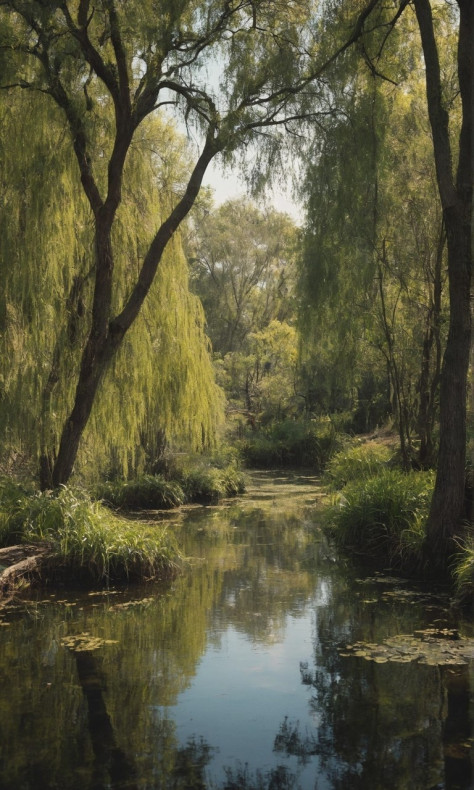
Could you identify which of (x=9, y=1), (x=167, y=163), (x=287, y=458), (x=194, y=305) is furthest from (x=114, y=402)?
(x=287, y=458)

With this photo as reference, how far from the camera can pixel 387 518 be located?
9695 millimetres

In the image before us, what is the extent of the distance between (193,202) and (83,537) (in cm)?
473

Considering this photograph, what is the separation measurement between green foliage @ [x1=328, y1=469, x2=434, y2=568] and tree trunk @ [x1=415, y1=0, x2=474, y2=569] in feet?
2.52

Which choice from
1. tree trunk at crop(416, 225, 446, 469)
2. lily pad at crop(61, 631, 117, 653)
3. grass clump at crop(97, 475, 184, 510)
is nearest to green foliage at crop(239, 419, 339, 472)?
grass clump at crop(97, 475, 184, 510)

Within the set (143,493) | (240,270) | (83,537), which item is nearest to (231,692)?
(83,537)

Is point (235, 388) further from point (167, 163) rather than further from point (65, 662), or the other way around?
point (65, 662)

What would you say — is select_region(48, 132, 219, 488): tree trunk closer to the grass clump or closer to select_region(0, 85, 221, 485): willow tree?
select_region(0, 85, 221, 485): willow tree

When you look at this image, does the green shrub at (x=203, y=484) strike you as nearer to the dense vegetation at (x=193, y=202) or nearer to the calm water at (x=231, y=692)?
the dense vegetation at (x=193, y=202)

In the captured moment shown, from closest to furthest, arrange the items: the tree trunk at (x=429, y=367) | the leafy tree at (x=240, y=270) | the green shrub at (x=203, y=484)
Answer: the tree trunk at (x=429, y=367) → the green shrub at (x=203, y=484) → the leafy tree at (x=240, y=270)

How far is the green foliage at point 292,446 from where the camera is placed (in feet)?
79.4

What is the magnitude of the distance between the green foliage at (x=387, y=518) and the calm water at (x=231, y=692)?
0.71 meters

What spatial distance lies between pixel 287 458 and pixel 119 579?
56.7 feet

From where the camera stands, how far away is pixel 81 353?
31.8 feet

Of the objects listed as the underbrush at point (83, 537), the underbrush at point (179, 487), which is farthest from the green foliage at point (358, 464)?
the underbrush at point (83, 537)
